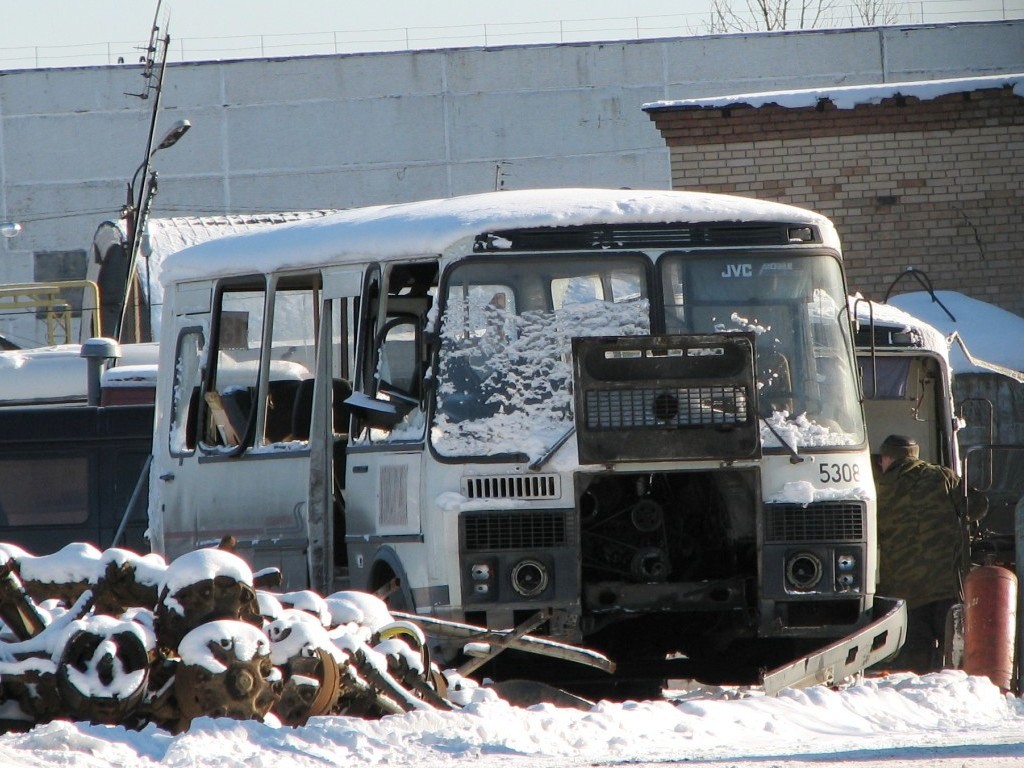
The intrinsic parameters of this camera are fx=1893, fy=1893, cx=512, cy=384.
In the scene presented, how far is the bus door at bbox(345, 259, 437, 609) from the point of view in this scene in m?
8.66

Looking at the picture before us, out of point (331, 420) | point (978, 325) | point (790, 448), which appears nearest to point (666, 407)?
point (790, 448)

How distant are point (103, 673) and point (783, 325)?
12.2 ft

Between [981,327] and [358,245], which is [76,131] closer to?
[981,327]

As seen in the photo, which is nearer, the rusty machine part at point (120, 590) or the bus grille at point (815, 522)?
the rusty machine part at point (120, 590)

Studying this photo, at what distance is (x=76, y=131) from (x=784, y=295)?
1598 inches

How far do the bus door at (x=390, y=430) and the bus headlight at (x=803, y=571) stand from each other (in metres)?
1.66

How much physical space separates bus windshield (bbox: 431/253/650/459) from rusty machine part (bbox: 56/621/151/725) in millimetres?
2233

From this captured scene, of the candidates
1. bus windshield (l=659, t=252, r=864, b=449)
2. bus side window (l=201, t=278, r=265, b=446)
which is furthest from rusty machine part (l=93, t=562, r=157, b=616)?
bus side window (l=201, t=278, r=265, b=446)

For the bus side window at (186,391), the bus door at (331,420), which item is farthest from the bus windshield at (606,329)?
the bus side window at (186,391)

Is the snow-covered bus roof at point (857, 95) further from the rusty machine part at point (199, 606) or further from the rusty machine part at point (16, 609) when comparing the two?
the rusty machine part at point (199, 606)

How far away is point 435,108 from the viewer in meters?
46.3

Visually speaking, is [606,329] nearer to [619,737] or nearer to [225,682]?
[619,737]

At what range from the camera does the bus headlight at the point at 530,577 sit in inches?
332

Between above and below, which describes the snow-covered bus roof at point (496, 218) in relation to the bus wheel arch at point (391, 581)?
above
